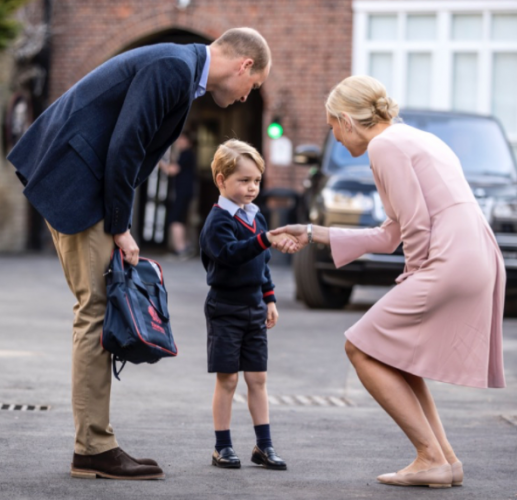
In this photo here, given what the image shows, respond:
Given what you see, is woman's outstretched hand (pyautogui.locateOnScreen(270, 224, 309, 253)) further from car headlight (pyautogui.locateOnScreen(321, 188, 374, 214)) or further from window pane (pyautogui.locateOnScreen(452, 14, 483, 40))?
window pane (pyautogui.locateOnScreen(452, 14, 483, 40))

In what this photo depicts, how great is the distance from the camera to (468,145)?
12.5 meters

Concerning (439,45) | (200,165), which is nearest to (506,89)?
(439,45)

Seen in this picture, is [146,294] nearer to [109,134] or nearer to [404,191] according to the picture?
[109,134]

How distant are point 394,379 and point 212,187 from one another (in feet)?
68.0

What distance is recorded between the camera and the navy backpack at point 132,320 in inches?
185

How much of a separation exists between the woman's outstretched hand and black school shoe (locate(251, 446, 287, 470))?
858mm

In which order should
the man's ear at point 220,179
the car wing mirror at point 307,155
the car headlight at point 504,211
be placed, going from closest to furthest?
the man's ear at point 220,179 → the car headlight at point 504,211 → the car wing mirror at point 307,155

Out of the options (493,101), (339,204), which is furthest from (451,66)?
(339,204)

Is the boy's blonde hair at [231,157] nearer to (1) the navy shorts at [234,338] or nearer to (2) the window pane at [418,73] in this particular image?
(1) the navy shorts at [234,338]

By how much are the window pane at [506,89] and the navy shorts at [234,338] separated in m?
15.8

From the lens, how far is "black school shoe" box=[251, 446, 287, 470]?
5.13 metres

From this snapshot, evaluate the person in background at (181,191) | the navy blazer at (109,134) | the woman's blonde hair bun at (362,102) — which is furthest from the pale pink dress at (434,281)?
the person in background at (181,191)

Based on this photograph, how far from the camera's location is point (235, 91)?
497 cm

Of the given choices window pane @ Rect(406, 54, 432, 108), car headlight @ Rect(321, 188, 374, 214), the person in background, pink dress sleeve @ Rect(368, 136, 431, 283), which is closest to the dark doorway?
the person in background
